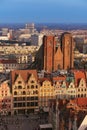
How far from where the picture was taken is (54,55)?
2940 inches

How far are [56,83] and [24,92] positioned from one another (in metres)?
4.22

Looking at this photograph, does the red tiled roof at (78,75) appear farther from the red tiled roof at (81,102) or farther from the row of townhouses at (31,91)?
the red tiled roof at (81,102)

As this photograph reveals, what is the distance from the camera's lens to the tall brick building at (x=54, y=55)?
7438 centimetres

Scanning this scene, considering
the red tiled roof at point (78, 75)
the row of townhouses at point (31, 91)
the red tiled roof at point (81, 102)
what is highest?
the red tiled roof at point (81, 102)

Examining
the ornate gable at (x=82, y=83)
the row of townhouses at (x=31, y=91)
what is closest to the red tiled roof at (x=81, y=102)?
the row of townhouses at (x=31, y=91)

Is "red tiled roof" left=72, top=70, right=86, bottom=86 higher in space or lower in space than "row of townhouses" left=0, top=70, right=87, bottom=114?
higher

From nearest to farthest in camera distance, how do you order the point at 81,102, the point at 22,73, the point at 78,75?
the point at 81,102 < the point at 22,73 < the point at 78,75

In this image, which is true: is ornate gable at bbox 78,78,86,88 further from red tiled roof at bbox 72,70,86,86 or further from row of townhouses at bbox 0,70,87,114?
red tiled roof at bbox 72,70,86,86

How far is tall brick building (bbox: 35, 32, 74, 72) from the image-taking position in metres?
74.4

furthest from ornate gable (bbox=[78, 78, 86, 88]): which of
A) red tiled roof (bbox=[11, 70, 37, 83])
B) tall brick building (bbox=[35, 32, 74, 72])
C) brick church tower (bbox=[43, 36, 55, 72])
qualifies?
brick church tower (bbox=[43, 36, 55, 72])

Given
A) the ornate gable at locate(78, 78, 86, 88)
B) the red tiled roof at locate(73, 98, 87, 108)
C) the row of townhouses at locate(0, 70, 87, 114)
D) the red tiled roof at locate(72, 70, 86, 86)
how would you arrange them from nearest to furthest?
the red tiled roof at locate(73, 98, 87, 108), the row of townhouses at locate(0, 70, 87, 114), the ornate gable at locate(78, 78, 86, 88), the red tiled roof at locate(72, 70, 86, 86)

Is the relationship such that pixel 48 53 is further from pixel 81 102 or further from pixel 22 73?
pixel 81 102

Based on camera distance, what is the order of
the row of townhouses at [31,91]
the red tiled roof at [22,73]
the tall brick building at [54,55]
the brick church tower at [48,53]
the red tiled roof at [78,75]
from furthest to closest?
the tall brick building at [54,55] → the brick church tower at [48,53] → the red tiled roof at [78,75] → the red tiled roof at [22,73] → the row of townhouses at [31,91]

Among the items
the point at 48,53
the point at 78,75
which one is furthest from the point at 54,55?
the point at 78,75
